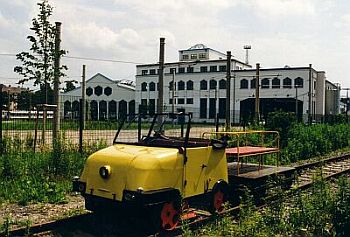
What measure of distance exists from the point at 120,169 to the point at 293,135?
1642 centimetres

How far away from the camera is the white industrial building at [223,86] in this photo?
71.3 meters

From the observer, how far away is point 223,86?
77500 mm

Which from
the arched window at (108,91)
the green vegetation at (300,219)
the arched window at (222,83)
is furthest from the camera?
the arched window at (108,91)

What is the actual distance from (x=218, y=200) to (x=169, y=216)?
1.55 metres

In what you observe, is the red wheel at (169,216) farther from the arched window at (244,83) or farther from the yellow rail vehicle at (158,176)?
the arched window at (244,83)

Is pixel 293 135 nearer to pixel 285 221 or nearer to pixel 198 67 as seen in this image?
pixel 285 221

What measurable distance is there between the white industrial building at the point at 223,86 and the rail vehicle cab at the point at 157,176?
57568mm

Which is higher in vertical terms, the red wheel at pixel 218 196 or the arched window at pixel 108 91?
the arched window at pixel 108 91

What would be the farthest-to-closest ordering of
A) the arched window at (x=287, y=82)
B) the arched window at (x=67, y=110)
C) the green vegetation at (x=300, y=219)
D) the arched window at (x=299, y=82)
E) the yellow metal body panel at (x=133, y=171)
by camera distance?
1. the arched window at (x=287, y=82)
2. the arched window at (x=299, y=82)
3. the arched window at (x=67, y=110)
4. the yellow metal body panel at (x=133, y=171)
5. the green vegetation at (x=300, y=219)

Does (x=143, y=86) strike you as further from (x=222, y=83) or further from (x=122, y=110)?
(x=122, y=110)

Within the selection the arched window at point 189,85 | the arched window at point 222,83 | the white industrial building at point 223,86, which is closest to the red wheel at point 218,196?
the white industrial building at point 223,86

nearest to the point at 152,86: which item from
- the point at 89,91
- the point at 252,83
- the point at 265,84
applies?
the point at 89,91

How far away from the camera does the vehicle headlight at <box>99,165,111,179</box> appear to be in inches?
286

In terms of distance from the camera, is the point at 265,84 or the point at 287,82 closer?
the point at 287,82
